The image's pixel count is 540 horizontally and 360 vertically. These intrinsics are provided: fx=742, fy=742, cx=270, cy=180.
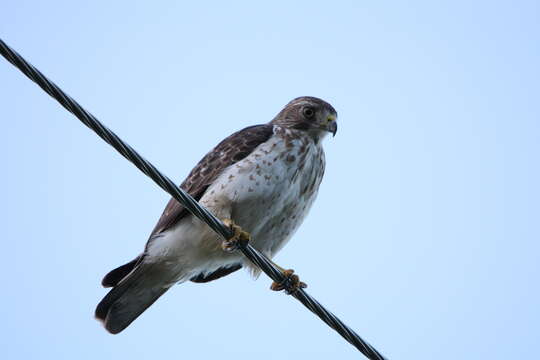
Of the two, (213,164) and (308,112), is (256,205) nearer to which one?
(213,164)

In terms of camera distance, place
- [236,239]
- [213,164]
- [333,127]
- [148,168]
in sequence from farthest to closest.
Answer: [333,127], [213,164], [236,239], [148,168]

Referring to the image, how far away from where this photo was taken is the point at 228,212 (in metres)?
5.56

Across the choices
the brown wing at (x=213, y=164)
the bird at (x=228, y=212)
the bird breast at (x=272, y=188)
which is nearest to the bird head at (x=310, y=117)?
the bird at (x=228, y=212)

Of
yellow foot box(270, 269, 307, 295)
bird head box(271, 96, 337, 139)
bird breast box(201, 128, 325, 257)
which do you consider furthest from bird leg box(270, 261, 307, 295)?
bird head box(271, 96, 337, 139)

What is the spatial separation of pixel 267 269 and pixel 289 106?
2.70 metres

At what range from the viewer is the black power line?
10.3 ft

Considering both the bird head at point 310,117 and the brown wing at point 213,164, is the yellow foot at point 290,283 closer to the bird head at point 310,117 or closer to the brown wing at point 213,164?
the brown wing at point 213,164

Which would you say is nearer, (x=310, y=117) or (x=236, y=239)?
(x=236, y=239)

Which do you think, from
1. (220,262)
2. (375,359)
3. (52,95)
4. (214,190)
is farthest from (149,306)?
(52,95)

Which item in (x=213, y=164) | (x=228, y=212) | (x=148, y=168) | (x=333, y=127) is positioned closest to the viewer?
(x=148, y=168)

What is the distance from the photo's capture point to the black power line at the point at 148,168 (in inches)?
124

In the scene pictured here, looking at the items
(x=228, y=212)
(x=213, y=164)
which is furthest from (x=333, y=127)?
(x=228, y=212)

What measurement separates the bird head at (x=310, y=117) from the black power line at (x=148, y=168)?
213 cm

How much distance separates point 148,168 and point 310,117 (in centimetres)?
332
